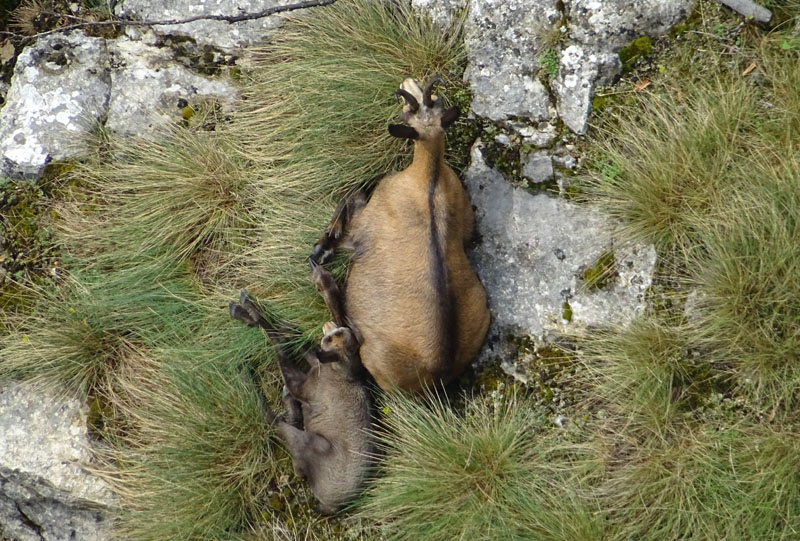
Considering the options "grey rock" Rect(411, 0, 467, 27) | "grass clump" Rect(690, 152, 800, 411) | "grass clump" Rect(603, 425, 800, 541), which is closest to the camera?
"grass clump" Rect(603, 425, 800, 541)

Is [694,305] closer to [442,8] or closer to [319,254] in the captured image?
[319,254]

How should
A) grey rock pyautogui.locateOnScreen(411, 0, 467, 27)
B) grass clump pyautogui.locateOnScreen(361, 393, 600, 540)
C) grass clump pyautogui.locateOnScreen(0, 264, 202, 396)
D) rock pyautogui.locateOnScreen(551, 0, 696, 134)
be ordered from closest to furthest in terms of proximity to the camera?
1. grass clump pyautogui.locateOnScreen(361, 393, 600, 540)
2. rock pyautogui.locateOnScreen(551, 0, 696, 134)
3. grass clump pyautogui.locateOnScreen(0, 264, 202, 396)
4. grey rock pyautogui.locateOnScreen(411, 0, 467, 27)

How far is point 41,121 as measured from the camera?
7.00 meters

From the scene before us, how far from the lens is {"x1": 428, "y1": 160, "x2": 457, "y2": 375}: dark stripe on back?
5.57 metres

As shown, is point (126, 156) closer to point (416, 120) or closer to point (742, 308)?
point (416, 120)

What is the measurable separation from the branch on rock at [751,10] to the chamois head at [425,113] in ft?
6.74

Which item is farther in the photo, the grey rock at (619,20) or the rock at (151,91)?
the rock at (151,91)

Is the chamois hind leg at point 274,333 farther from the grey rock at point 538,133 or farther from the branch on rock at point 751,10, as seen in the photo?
the branch on rock at point 751,10

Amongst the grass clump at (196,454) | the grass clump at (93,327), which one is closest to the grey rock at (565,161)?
the grass clump at (196,454)

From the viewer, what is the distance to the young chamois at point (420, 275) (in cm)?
562

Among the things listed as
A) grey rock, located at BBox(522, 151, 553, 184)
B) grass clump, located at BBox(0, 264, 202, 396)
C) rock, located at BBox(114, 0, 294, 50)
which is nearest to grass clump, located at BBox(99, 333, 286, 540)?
grass clump, located at BBox(0, 264, 202, 396)

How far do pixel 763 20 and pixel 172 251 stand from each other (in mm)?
4728

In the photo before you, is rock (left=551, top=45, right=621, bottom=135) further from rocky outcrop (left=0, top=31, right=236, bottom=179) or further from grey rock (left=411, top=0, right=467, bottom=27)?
rocky outcrop (left=0, top=31, right=236, bottom=179)

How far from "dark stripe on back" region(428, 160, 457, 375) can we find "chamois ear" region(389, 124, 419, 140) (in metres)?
0.44
